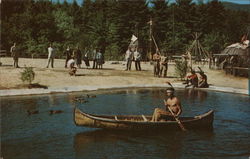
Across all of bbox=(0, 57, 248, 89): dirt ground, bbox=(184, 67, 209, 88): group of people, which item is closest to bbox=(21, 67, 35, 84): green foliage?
bbox=(0, 57, 248, 89): dirt ground

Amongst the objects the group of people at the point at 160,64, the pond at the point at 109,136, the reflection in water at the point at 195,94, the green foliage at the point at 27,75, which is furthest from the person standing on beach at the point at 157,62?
the green foliage at the point at 27,75

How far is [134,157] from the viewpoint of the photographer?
11.0 m

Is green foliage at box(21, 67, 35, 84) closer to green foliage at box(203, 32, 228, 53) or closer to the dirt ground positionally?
the dirt ground

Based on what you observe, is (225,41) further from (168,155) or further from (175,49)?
(168,155)

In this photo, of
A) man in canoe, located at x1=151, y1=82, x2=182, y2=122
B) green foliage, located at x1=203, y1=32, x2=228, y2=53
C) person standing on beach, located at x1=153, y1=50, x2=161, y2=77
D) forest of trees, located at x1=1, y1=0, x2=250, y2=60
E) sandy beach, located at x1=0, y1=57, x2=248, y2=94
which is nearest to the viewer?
man in canoe, located at x1=151, y1=82, x2=182, y2=122

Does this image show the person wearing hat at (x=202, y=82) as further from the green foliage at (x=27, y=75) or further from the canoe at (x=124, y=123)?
the canoe at (x=124, y=123)

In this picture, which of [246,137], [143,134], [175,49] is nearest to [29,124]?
[143,134]

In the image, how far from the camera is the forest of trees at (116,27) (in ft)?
182

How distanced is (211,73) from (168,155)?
2406cm

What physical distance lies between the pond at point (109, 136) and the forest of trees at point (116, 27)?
1305 inches

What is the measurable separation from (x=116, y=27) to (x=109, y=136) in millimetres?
47687

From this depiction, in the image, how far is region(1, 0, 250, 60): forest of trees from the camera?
55.3 meters

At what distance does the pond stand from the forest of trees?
3315cm

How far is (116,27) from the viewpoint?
5972 centimetres
